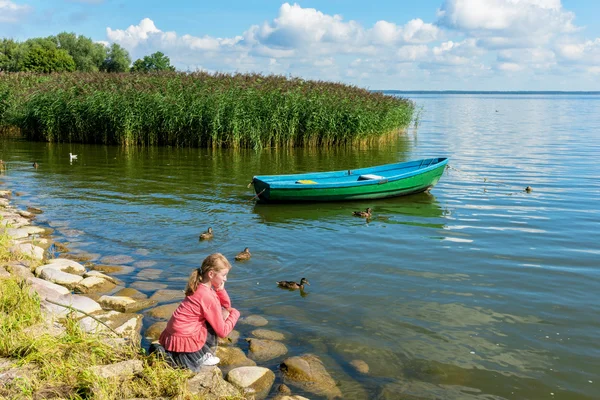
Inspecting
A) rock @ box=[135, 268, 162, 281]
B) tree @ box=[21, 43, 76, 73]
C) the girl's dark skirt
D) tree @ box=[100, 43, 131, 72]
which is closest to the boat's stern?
rock @ box=[135, 268, 162, 281]

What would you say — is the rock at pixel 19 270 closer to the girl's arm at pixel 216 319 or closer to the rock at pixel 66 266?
the rock at pixel 66 266

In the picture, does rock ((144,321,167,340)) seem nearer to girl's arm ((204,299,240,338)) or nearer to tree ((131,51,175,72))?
girl's arm ((204,299,240,338))

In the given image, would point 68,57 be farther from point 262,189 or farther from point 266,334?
point 266,334

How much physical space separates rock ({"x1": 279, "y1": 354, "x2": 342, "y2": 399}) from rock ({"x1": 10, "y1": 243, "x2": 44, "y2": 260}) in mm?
5017

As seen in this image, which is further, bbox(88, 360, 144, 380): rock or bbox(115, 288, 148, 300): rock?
bbox(115, 288, 148, 300): rock

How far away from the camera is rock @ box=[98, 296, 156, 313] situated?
310 inches

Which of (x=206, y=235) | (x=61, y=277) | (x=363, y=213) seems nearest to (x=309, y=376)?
(x=61, y=277)

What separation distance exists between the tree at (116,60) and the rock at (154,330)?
73.2 m

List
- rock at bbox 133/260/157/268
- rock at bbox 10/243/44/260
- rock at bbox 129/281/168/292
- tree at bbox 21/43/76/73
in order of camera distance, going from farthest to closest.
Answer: tree at bbox 21/43/76/73 < rock at bbox 133/260/157/268 < rock at bbox 10/243/44/260 < rock at bbox 129/281/168/292

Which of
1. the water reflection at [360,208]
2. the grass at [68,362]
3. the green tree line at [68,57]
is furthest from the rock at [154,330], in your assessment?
the green tree line at [68,57]

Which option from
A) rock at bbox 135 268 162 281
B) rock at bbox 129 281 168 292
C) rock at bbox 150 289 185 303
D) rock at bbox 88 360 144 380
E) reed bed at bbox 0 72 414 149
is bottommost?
rock at bbox 150 289 185 303

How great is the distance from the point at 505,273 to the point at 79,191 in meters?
12.3

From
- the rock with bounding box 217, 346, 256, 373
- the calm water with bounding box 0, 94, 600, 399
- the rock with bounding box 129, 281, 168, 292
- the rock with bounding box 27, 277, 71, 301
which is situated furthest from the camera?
the rock with bounding box 129, 281, 168, 292

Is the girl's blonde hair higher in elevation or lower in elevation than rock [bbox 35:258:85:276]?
higher
